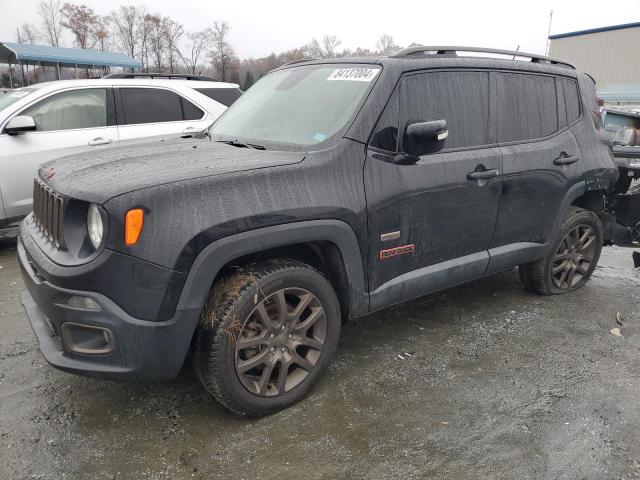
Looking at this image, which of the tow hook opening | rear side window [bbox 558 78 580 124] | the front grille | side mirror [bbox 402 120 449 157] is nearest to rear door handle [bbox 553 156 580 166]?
rear side window [bbox 558 78 580 124]

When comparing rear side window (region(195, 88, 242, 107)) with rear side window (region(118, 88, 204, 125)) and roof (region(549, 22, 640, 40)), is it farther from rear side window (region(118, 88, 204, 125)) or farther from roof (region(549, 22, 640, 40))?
roof (region(549, 22, 640, 40))

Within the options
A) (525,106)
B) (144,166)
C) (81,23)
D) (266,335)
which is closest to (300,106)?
(144,166)

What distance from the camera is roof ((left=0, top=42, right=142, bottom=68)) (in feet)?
85.1

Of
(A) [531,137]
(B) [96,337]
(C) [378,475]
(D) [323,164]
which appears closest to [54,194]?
(B) [96,337]

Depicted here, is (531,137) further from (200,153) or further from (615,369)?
(200,153)

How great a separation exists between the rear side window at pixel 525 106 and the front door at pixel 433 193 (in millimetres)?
170

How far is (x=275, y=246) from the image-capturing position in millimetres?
2600

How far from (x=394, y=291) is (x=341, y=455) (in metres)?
1.04

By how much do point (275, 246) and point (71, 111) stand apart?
14.7 ft

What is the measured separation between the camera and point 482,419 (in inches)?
111

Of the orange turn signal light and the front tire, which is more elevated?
the orange turn signal light

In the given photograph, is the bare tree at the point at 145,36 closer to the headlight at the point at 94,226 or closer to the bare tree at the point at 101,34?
the bare tree at the point at 101,34

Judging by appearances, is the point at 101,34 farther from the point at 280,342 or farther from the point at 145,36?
the point at 280,342

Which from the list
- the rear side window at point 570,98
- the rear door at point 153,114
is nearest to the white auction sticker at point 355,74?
the rear side window at point 570,98
